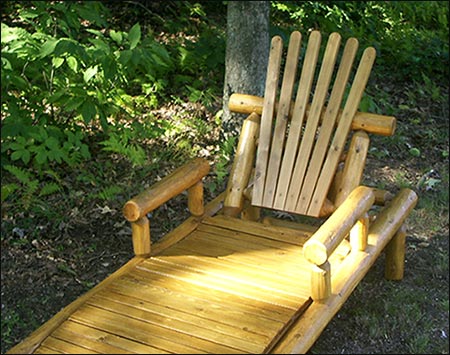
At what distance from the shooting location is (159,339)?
3.07 m

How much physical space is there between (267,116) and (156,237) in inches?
41.0

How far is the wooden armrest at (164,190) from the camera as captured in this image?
141 inches

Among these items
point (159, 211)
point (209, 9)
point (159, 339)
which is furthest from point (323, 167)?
point (209, 9)

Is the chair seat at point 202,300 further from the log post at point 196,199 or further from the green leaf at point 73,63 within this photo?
the green leaf at point 73,63

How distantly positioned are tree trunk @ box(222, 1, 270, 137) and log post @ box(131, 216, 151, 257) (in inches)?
82.7

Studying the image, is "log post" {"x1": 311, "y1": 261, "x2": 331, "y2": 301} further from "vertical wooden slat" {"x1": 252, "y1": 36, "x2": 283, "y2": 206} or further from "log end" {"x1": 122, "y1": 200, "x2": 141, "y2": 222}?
"vertical wooden slat" {"x1": 252, "y1": 36, "x2": 283, "y2": 206}

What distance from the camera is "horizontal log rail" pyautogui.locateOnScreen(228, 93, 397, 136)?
4027mm

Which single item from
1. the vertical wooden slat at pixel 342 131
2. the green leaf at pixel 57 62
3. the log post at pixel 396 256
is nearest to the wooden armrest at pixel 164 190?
the vertical wooden slat at pixel 342 131

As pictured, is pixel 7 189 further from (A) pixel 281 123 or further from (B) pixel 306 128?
(B) pixel 306 128

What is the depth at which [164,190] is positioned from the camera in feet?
12.2

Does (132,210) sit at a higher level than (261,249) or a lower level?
higher

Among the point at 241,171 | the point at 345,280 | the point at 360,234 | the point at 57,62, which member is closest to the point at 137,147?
the point at 57,62

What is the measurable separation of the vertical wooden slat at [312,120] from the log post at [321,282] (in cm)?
99

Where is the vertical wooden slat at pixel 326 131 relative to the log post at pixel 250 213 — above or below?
above
